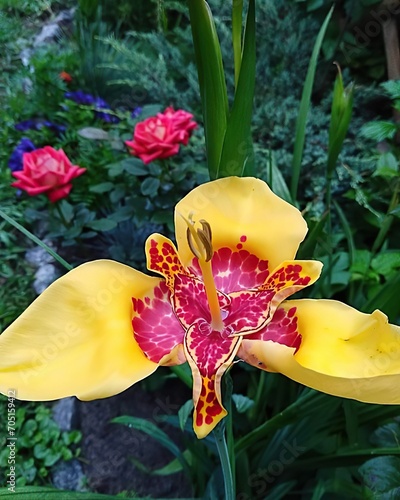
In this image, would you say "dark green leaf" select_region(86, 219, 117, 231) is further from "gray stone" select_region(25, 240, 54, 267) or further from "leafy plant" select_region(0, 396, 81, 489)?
"leafy plant" select_region(0, 396, 81, 489)

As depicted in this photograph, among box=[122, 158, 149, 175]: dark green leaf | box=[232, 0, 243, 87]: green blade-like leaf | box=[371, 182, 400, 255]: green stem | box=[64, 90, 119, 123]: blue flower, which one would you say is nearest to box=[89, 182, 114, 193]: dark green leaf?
box=[122, 158, 149, 175]: dark green leaf

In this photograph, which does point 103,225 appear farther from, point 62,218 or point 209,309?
point 209,309

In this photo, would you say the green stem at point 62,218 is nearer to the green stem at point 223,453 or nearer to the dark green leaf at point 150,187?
the dark green leaf at point 150,187

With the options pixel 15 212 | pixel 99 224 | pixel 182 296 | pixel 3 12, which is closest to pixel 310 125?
pixel 99 224

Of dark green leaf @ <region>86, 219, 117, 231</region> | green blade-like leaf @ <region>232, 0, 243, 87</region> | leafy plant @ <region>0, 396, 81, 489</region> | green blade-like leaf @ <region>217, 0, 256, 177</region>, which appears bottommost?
leafy plant @ <region>0, 396, 81, 489</region>

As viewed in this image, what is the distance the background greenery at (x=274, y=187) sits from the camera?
2.43ft

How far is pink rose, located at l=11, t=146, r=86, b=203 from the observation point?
3.36ft

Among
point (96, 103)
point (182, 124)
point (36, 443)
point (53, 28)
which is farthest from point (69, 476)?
point (53, 28)

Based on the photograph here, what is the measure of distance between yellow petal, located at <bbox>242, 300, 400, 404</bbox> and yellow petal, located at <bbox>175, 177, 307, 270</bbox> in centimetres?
6

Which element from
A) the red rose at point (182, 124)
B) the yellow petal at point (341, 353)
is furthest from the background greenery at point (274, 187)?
the yellow petal at point (341, 353)

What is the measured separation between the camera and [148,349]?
16.7 inches

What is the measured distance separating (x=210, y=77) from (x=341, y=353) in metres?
0.29

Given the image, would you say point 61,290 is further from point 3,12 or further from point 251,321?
point 3,12

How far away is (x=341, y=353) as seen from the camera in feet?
1.25
